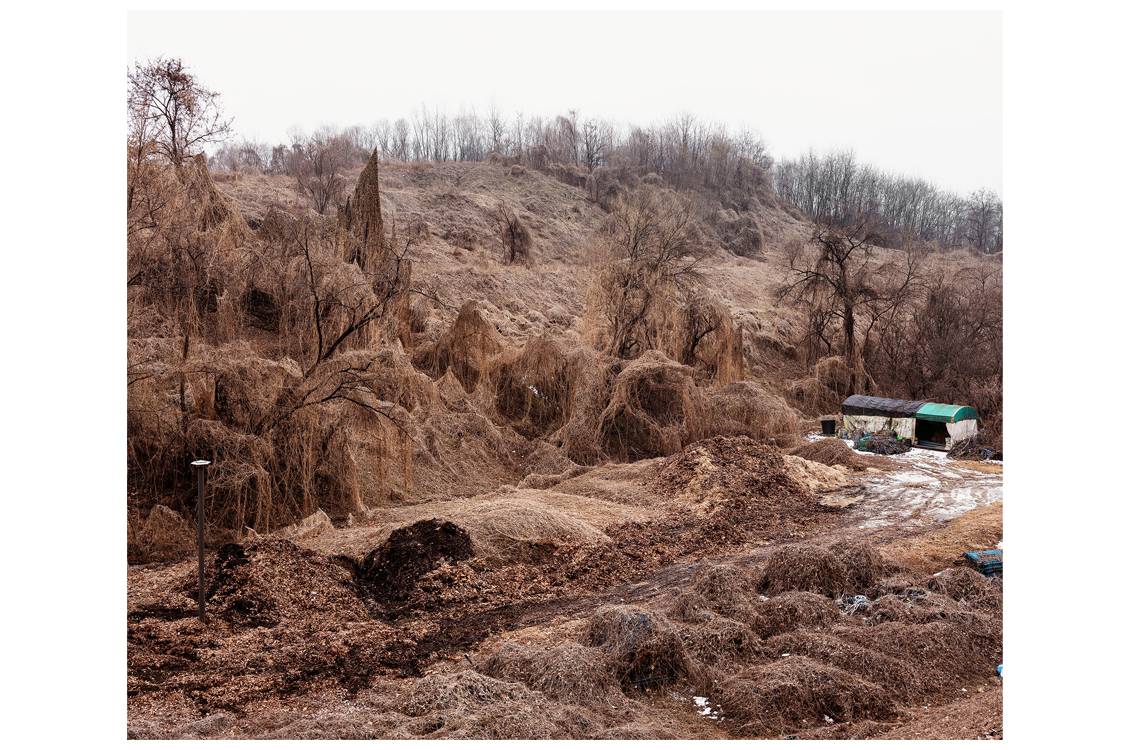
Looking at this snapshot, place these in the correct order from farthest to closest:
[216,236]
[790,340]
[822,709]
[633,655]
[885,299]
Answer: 1. [790,340]
2. [885,299]
3. [216,236]
4. [633,655]
5. [822,709]

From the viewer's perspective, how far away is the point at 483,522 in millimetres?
10508

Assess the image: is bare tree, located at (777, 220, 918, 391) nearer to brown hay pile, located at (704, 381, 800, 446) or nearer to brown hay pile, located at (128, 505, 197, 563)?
brown hay pile, located at (704, 381, 800, 446)

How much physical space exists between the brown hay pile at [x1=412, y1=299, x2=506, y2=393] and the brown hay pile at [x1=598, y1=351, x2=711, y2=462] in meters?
3.79

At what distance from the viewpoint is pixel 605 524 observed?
1199 cm

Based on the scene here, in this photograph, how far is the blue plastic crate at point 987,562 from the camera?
9.66 m

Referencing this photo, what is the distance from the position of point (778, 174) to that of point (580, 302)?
5086 centimetres

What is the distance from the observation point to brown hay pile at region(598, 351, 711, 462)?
17.6 m

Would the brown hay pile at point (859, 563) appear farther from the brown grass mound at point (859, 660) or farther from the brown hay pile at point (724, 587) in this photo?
the brown grass mound at point (859, 660)

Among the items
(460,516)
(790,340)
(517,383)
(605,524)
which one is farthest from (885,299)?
(460,516)

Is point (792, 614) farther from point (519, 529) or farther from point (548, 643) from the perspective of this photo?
point (519, 529)

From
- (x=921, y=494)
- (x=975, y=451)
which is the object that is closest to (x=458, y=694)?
(x=921, y=494)

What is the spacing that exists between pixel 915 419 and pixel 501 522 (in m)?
14.2

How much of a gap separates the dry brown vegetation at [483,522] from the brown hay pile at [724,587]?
46 mm

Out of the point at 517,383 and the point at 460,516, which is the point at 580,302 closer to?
the point at 517,383
